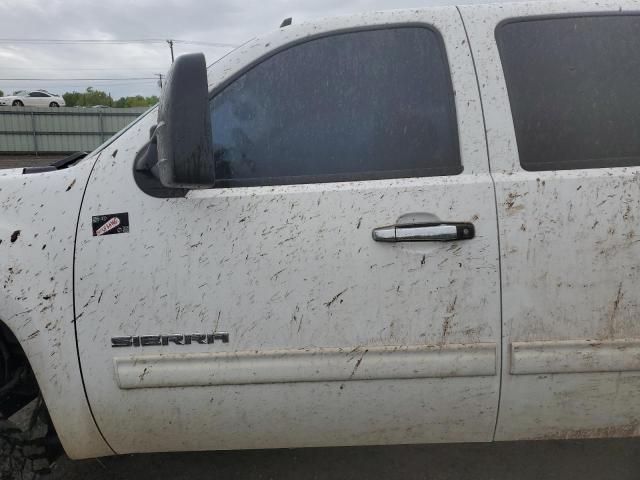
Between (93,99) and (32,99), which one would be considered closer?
(32,99)

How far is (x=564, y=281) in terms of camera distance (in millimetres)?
1773

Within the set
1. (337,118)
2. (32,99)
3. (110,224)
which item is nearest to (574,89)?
(337,118)

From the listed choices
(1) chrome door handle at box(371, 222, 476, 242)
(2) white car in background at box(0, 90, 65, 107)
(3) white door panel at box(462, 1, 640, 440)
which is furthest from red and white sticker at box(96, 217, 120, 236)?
(2) white car in background at box(0, 90, 65, 107)

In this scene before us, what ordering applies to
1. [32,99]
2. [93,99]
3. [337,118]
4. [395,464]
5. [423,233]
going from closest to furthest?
[423,233]
[337,118]
[395,464]
[32,99]
[93,99]

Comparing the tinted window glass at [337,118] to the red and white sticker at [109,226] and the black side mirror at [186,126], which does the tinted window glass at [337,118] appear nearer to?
the black side mirror at [186,126]

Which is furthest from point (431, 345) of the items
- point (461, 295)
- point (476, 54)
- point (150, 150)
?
point (150, 150)

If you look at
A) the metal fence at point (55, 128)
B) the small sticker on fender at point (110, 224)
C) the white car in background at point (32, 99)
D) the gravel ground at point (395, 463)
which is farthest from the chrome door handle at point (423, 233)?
the white car in background at point (32, 99)

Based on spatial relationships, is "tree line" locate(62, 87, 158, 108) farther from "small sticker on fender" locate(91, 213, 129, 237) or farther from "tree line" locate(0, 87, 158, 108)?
"small sticker on fender" locate(91, 213, 129, 237)

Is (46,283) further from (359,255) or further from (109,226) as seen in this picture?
(359,255)

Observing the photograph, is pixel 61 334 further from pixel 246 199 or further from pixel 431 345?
pixel 431 345

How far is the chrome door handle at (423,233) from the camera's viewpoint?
1.75m

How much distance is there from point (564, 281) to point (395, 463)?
4.26ft

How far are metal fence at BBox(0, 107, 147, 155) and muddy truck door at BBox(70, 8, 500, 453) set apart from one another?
1078 inches

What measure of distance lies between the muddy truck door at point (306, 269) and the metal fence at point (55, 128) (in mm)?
27385
